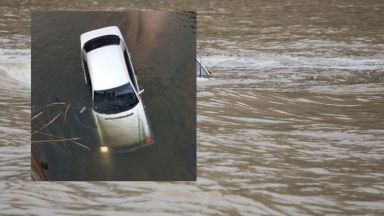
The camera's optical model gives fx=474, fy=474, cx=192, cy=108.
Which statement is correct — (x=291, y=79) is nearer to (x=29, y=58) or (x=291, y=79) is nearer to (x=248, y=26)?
(x=248, y=26)

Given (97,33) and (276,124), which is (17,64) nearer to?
(97,33)

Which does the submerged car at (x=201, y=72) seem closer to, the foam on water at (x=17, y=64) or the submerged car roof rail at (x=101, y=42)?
the submerged car roof rail at (x=101, y=42)

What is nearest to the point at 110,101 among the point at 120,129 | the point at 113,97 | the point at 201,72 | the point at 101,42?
the point at 113,97

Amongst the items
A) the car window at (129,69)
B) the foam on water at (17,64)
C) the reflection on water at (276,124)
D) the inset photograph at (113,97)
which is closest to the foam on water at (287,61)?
the reflection on water at (276,124)

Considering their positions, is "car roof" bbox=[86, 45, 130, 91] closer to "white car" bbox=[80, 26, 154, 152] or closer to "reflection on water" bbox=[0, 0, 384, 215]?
"white car" bbox=[80, 26, 154, 152]

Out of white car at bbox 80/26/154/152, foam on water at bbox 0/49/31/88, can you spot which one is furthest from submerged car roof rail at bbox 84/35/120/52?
foam on water at bbox 0/49/31/88

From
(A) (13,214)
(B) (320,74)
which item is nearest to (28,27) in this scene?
(A) (13,214)

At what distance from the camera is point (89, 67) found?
2039 millimetres

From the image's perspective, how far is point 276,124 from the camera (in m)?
2.06

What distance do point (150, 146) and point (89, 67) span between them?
0.43 metres

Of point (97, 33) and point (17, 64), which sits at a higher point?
point (97, 33)

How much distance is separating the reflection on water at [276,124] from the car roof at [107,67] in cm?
21

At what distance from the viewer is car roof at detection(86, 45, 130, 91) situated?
6.66ft

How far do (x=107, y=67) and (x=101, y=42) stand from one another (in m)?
0.12
